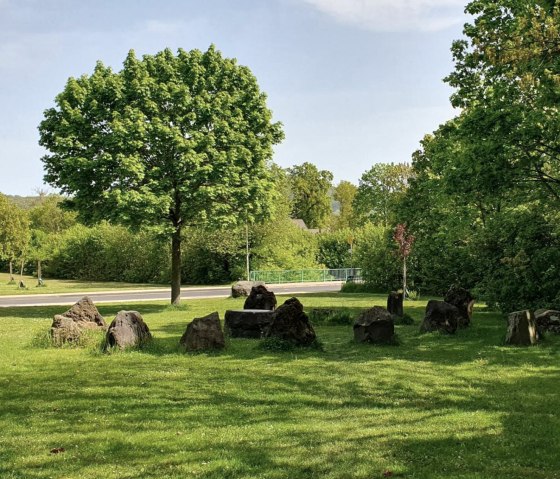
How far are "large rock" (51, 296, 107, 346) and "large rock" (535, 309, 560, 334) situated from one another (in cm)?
1327

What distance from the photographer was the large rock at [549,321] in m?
16.0

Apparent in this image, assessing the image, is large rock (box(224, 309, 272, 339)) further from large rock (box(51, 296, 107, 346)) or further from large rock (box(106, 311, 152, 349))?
large rock (box(51, 296, 107, 346))

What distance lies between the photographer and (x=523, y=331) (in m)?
14.4

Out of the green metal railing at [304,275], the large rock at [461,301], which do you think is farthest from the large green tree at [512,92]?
the green metal railing at [304,275]

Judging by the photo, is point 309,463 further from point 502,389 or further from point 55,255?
point 55,255

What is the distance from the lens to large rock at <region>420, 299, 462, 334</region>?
16.6m

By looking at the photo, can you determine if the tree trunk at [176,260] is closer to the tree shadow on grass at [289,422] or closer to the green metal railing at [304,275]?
the tree shadow on grass at [289,422]

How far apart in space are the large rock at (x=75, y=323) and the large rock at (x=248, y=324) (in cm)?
392

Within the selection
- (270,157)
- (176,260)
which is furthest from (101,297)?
(270,157)

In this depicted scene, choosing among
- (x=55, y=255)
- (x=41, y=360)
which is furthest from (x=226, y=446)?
(x=55, y=255)

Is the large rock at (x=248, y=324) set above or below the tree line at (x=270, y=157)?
below

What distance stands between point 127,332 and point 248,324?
4.11 m

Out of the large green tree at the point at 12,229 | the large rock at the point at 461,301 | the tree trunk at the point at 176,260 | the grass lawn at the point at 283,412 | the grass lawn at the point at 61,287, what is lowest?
the grass lawn at the point at 61,287


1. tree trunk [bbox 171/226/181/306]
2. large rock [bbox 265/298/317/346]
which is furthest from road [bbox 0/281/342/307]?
large rock [bbox 265/298/317/346]
